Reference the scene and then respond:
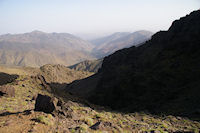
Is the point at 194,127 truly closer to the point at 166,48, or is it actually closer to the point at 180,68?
the point at 180,68

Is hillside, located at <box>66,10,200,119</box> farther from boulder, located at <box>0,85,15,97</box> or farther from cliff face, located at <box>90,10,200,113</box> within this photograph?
boulder, located at <box>0,85,15,97</box>

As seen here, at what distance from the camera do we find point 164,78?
3027 cm

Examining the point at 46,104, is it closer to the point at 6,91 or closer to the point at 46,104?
the point at 46,104

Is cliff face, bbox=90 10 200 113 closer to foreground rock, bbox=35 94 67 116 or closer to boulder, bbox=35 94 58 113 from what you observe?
foreground rock, bbox=35 94 67 116

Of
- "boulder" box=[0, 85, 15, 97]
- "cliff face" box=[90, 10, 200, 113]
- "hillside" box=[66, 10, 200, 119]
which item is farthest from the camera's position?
"cliff face" box=[90, 10, 200, 113]

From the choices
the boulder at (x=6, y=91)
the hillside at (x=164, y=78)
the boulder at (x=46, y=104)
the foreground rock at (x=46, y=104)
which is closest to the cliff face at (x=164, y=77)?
the hillside at (x=164, y=78)

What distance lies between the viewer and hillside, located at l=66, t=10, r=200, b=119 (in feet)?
74.3

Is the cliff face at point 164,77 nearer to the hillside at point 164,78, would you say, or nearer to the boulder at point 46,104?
the hillside at point 164,78

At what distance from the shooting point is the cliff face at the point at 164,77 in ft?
77.1

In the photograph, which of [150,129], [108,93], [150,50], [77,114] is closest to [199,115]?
[150,129]

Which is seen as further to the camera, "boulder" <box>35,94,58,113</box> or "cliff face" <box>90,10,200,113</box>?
"cliff face" <box>90,10,200,113</box>

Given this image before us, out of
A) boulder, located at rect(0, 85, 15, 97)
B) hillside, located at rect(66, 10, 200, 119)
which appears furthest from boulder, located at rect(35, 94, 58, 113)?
hillside, located at rect(66, 10, 200, 119)

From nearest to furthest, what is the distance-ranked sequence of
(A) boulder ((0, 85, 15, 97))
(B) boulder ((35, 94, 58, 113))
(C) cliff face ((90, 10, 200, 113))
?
(B) boulder ((35, 94, 58, 113)) → (A) boulder ((0, 85, 15, 97)) → (C) cliff face ((90, 10, 200, 113))

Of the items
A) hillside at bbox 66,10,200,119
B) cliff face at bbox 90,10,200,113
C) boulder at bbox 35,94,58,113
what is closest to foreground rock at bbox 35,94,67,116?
boulder at bbox 35,94,58,113
